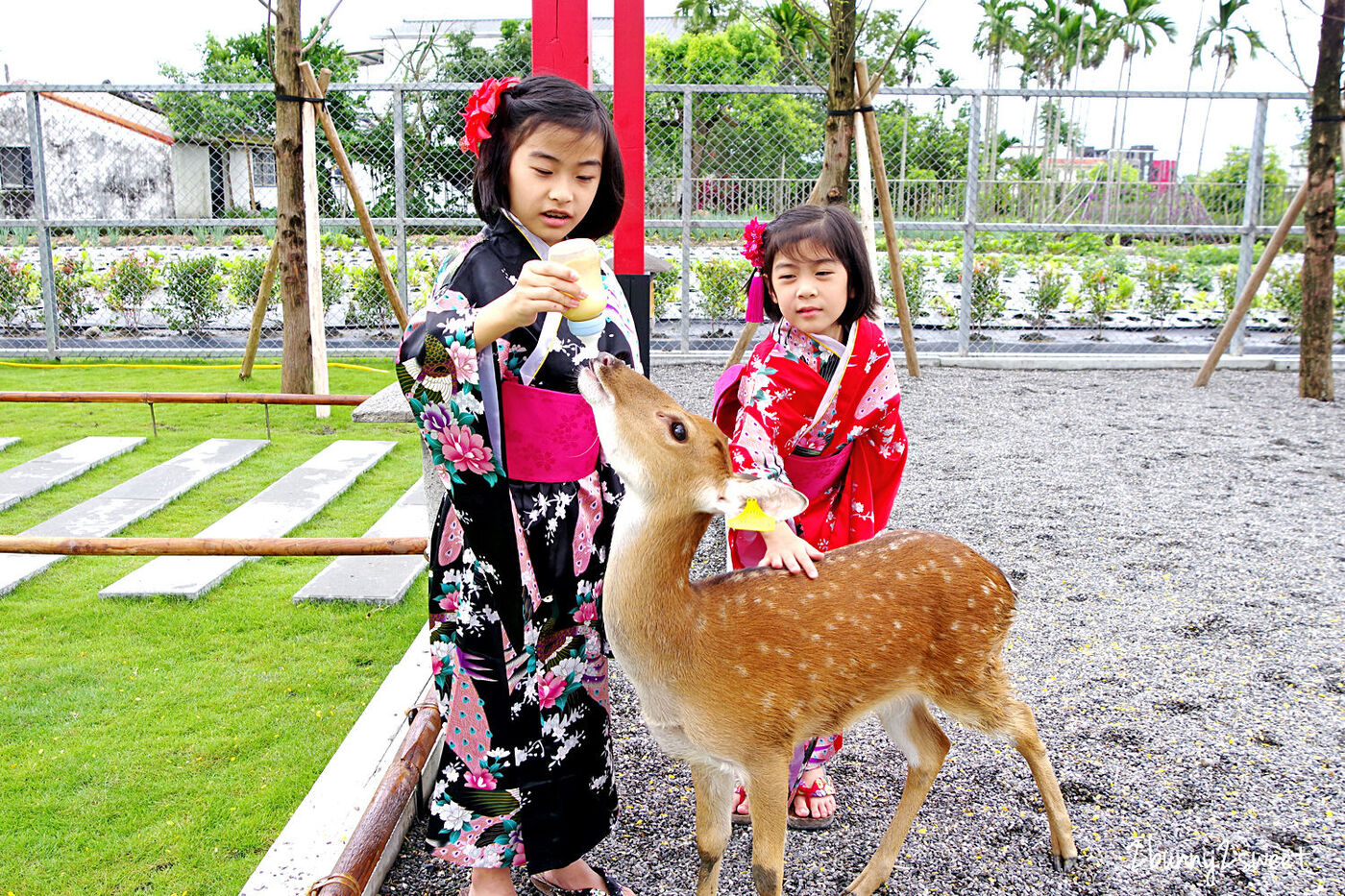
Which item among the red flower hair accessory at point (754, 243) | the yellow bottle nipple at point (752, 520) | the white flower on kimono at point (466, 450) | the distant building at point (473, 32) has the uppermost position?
the distant building at point (473, 32)

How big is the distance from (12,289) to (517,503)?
11.2m

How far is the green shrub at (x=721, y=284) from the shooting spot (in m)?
10.7

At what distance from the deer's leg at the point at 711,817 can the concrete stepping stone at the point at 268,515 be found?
2.91m

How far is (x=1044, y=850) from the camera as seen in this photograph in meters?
2.62

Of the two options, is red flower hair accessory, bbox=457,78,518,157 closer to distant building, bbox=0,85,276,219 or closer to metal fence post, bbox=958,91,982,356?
metal fence post, bbox=958,91,982,356

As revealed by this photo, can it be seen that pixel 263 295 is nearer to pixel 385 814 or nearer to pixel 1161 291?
pixel 385 814

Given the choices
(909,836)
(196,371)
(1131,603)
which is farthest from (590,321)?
(196,371)

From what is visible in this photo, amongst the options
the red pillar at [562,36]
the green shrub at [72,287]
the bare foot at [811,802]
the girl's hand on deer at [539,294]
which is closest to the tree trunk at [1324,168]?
the red pillar at [562,36]

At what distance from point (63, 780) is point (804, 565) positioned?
2.31 metres

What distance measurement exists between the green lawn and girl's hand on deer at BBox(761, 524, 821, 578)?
1611 millimetres

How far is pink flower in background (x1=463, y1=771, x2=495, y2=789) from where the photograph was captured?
2.22 meters

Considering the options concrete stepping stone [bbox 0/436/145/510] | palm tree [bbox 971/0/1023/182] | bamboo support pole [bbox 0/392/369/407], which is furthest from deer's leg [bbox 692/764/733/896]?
palm tree [bbox 971/0/1023/182]

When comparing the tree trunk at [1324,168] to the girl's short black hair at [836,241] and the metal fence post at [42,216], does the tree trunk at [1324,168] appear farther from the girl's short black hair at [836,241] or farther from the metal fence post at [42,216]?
the metal fence post at [42,216]

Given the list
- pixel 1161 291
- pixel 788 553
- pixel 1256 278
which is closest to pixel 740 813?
pixel 788 553
